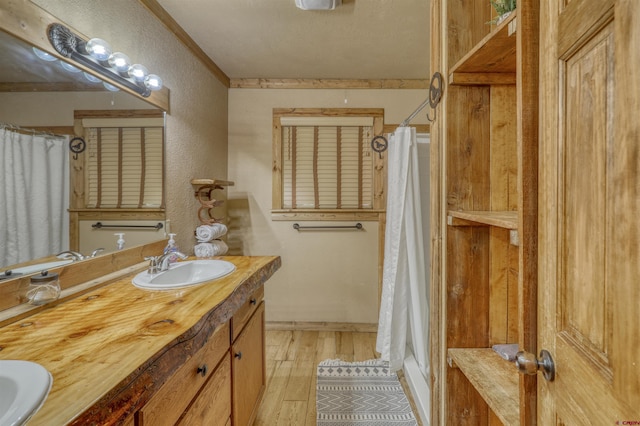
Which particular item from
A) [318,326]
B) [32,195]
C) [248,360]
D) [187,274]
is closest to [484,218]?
[248,360]

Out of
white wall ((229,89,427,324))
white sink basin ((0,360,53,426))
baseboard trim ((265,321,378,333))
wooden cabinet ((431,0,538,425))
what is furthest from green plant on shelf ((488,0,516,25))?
baseboard trim ((265,321,378,333))

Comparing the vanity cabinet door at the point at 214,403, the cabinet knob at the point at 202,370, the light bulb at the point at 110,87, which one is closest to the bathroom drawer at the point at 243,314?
the vanity cabinet door at the point at 214,403

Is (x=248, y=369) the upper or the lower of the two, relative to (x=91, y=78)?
lower

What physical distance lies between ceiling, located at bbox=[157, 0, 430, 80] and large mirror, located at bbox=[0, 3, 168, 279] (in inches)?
33.3

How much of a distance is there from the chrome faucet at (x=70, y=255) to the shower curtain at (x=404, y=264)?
5.99 feet

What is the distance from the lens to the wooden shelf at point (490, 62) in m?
0.94

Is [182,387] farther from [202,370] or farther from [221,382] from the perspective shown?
[221,382]

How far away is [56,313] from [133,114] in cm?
109

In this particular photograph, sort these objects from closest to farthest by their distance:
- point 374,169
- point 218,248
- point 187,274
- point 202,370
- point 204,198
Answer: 1. point 202,370
2. point 187,274
3. point 218,248
4. point 204,198
5. point 374,169

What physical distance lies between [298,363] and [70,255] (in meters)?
1.76

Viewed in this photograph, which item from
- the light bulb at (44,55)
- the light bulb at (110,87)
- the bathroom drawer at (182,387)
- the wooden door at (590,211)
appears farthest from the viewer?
the light bulb at (110,87)

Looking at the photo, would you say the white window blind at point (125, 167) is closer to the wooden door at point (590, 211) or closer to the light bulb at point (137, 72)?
the light bulb at point (137, 72)

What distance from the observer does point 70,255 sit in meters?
1.33

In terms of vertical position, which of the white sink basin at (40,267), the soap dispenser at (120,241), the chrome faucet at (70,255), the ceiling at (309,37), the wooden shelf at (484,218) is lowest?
the white sink basin at (40,267)
